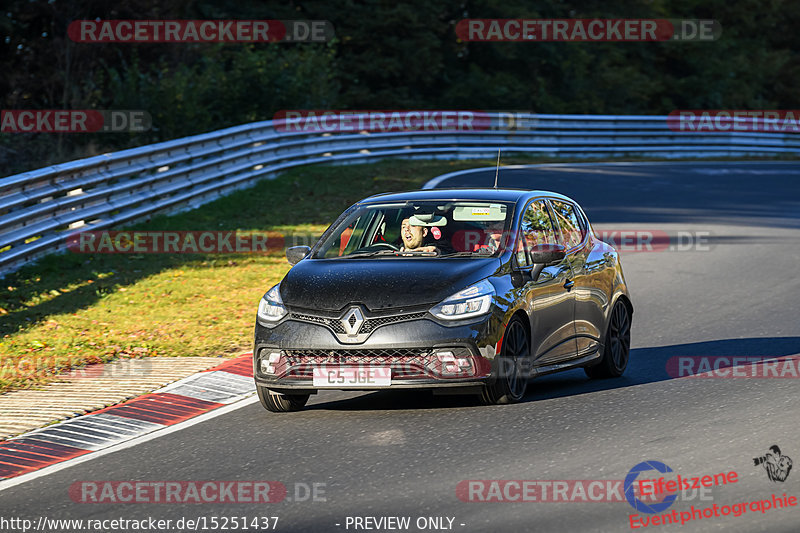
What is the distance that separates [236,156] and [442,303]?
554 inches

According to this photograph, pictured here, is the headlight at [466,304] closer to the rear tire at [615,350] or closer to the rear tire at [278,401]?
the rear tire at [278,401]

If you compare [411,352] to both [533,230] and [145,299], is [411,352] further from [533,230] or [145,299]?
[145,299]

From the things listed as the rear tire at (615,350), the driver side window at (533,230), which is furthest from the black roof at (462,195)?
the rear tire at (615,350)

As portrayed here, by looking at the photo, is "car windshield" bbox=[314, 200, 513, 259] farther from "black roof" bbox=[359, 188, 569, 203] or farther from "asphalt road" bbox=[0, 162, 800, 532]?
"asphalt road" bbox=[0, 162, 800, 532]

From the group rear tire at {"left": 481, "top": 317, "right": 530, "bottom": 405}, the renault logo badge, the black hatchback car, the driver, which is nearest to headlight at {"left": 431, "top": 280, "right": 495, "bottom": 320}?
the black hatchback car

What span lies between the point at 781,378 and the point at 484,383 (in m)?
2.58

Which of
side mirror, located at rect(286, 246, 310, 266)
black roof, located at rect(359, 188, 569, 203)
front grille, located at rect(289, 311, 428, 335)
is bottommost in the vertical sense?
front grille, located at rect(289, 311, 428, 335)

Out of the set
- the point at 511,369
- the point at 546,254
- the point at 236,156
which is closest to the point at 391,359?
the point at 511,369

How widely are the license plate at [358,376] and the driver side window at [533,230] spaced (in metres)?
1.54

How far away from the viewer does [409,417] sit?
8641mm

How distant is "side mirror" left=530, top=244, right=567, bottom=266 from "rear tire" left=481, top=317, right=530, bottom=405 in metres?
0.49

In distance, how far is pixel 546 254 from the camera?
29.9 ft

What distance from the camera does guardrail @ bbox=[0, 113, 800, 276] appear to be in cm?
1531

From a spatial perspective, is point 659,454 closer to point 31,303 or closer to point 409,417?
point 409,417
